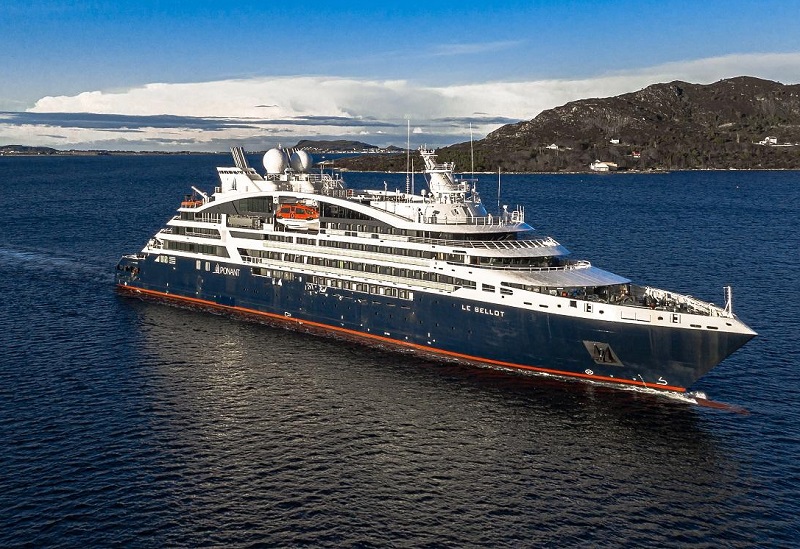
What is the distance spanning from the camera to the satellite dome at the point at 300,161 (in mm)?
75219

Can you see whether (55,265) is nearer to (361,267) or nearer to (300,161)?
(300,161)

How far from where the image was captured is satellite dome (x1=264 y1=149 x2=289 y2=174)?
250ft

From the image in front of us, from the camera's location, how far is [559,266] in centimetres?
5594

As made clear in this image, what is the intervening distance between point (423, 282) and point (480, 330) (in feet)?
22.0

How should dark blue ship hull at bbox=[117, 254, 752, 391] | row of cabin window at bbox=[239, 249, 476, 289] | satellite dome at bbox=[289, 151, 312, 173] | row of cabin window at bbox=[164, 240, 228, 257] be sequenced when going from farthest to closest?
1. satellite dome at bbox=[289, 151, 312, 173]
2. row of cabin window at bbox=[164, 240, 228, 257]
3. row of cabin window at bbox=[239, 249, 476, 289]
4. dark blue ship hull at bbox=[117, 254, 752, 391]

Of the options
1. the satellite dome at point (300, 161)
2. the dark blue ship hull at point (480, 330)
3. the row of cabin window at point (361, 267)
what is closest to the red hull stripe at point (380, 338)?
the dark blue ship hull at point (480, 330)

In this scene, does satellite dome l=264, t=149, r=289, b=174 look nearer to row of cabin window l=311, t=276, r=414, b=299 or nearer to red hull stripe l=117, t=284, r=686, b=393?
red hull stripe l=117, t=284, r=686, b=393

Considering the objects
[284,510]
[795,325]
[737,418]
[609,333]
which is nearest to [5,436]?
[284,510]

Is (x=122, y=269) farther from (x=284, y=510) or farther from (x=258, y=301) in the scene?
(x=284, y=510)

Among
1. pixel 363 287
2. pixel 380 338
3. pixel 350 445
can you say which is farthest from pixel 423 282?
pixel 350 445

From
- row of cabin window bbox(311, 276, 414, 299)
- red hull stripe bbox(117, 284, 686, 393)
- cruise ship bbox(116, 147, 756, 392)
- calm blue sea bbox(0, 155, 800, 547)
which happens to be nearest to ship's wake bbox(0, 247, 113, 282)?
red hull stripe bbox(117, 284, 686, 393)

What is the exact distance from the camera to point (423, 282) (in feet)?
188

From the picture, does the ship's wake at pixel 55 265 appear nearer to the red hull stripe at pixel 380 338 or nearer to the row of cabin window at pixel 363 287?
the red hull stripe at pixel 380 338

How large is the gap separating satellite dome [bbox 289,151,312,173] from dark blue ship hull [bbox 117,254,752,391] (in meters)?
13.5
